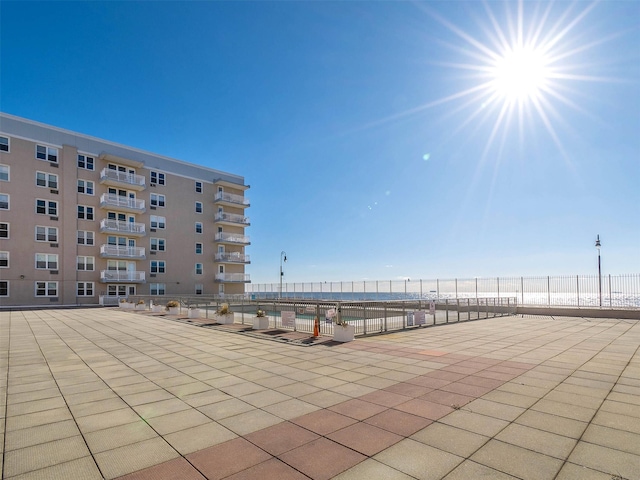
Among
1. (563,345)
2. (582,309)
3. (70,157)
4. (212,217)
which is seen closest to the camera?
(563,345)

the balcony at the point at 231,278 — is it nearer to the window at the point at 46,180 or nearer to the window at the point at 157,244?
the window at the point at 157,244

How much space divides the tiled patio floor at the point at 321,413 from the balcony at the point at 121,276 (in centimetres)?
3129

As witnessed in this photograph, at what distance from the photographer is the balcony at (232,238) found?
51.2 m

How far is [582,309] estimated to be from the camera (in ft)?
77.3

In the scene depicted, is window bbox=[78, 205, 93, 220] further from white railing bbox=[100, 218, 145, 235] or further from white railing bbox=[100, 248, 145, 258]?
white railing bbox=[100, 248, 145, 258]

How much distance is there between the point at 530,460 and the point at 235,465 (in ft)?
11.4

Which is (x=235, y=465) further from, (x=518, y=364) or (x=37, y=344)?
(x=37, y=344)

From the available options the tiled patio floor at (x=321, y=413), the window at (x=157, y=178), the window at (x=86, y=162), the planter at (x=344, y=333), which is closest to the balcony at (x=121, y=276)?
the window at (x=86, y=162)

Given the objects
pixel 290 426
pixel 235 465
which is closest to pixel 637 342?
pixel 290 426

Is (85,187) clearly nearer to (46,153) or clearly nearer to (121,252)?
(46,153)

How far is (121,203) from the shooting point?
41.1 m

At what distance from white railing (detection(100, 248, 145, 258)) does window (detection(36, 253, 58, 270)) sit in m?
4.21

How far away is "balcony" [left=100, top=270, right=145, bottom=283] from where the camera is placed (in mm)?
39281

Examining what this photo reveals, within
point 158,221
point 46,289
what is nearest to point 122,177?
point 158,221
